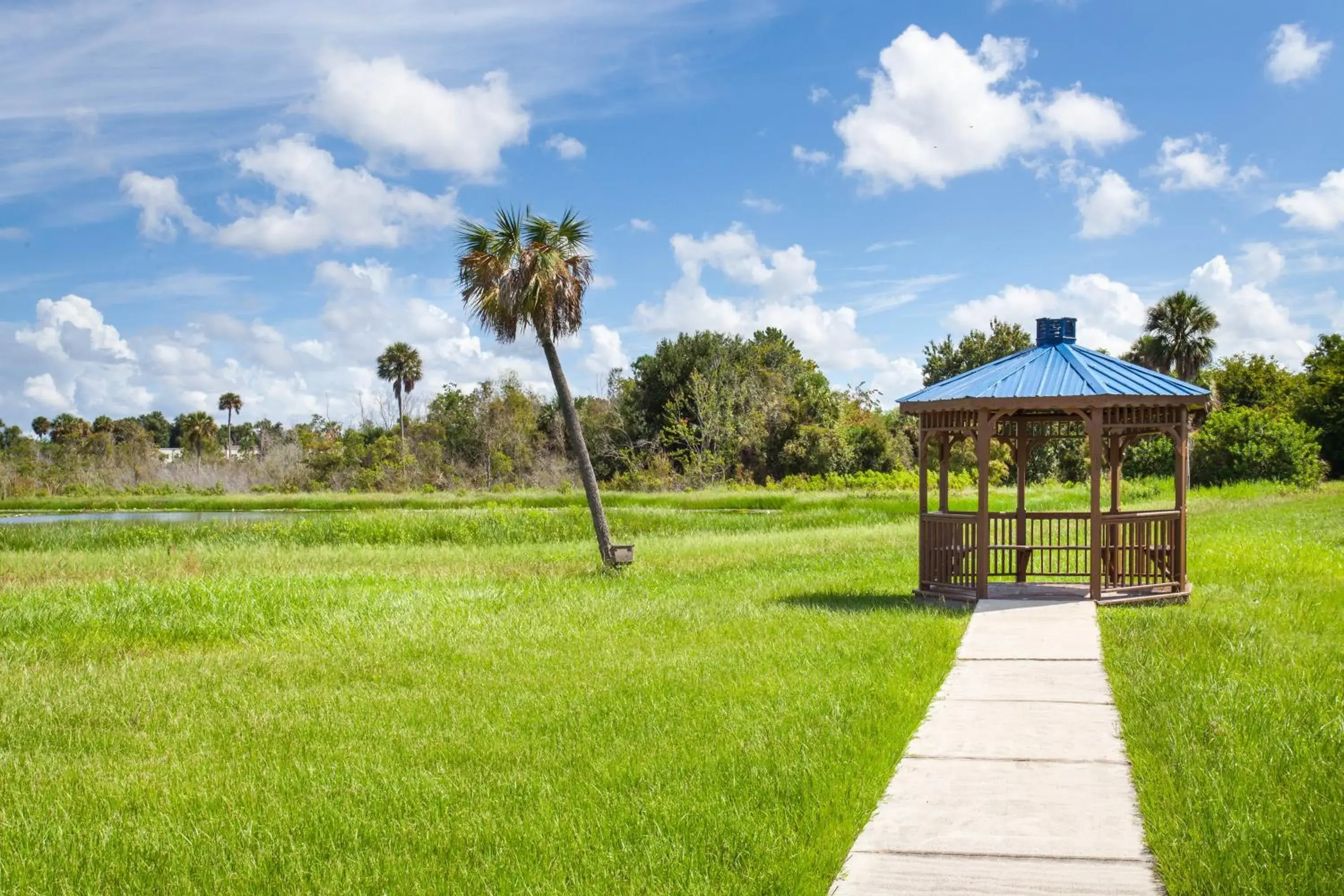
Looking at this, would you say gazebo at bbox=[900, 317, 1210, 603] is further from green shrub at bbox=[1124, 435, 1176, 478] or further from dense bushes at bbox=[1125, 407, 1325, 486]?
green shrub at bbox=[1124, 435, 1176, 478]

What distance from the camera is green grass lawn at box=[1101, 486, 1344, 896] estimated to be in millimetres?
5355

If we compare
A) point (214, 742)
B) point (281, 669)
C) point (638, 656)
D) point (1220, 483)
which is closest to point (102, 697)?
point (281, 669)

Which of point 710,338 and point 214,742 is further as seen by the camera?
point 710,338

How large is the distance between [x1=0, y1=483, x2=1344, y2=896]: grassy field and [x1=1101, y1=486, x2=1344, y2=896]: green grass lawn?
0.09ft

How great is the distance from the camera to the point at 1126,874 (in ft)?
17.0

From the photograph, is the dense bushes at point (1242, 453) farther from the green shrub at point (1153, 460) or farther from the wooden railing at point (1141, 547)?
the wooden railing at point (1141, 547)

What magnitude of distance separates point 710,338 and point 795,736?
4706 centimetres

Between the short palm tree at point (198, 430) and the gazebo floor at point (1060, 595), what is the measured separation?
6935 cm

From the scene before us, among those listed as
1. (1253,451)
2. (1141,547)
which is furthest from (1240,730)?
(1253,451)

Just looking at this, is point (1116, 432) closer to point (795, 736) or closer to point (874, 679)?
point (874, 679)

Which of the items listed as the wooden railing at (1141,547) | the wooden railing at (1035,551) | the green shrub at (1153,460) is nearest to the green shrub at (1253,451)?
the green shrub at (1153,460)

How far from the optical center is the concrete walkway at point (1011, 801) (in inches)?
203

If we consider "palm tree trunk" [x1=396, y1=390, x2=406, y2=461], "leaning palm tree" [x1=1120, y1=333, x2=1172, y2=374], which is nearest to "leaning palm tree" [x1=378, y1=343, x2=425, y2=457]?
"palm tree trunk" [x1=396, y1=390, x2=406, y2=461]

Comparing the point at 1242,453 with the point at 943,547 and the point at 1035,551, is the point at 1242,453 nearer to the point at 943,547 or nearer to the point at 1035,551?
the point at 1035,551
